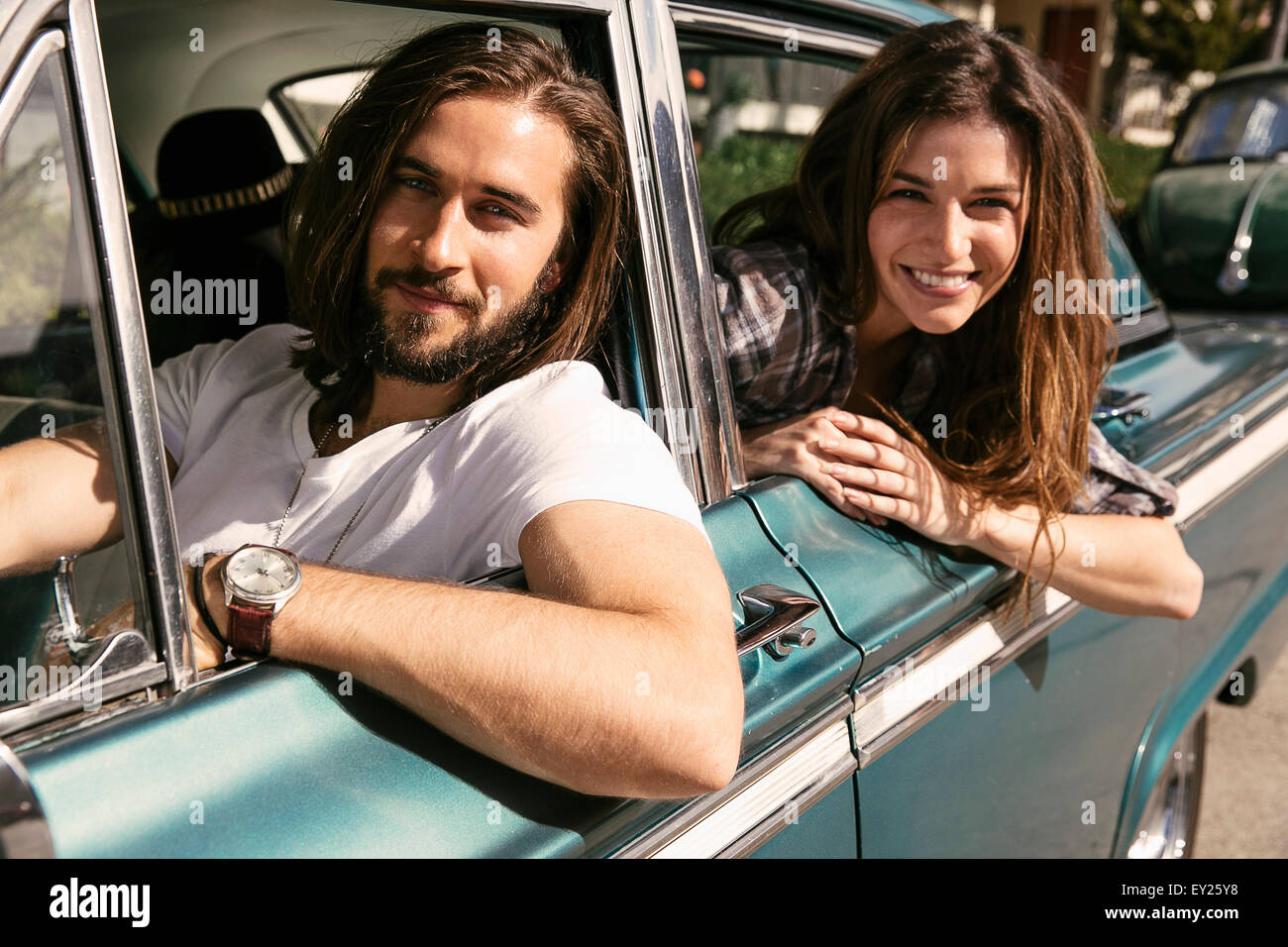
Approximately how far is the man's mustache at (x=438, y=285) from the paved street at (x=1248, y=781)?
7.46ft

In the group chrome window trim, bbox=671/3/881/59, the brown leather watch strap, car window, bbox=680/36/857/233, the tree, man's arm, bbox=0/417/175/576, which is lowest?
the brown leather watch strap

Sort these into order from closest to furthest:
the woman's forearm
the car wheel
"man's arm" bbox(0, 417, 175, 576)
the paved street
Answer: "man's arm" bbox(0, 417, 175, 576) < the woman's forearm < the car wheel < the paved street

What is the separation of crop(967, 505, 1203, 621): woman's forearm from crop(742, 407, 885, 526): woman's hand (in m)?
0.21

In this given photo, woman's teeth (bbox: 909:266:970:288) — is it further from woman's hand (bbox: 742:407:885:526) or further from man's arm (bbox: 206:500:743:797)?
man's arm (bbox: 206:500:743:797)

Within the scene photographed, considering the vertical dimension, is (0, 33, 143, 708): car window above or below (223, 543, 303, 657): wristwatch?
above

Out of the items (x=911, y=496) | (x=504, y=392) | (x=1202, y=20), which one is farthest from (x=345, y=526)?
(x=1202, y=20)

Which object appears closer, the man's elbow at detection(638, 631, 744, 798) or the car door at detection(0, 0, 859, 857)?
the car door at detection(0, 0, 859, 857)

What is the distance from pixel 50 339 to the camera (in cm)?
125

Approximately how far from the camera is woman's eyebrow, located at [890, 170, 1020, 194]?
1.96 m

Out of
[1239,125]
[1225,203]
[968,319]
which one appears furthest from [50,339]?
[1239,125]

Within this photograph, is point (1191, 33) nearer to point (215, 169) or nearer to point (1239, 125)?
point (1239, 125)

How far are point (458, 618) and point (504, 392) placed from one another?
0.50 meters

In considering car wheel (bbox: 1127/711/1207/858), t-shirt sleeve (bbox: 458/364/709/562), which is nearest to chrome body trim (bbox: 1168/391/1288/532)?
car wheel (bbox: 1127/711/1207/858)

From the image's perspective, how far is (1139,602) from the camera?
76.2 inches
